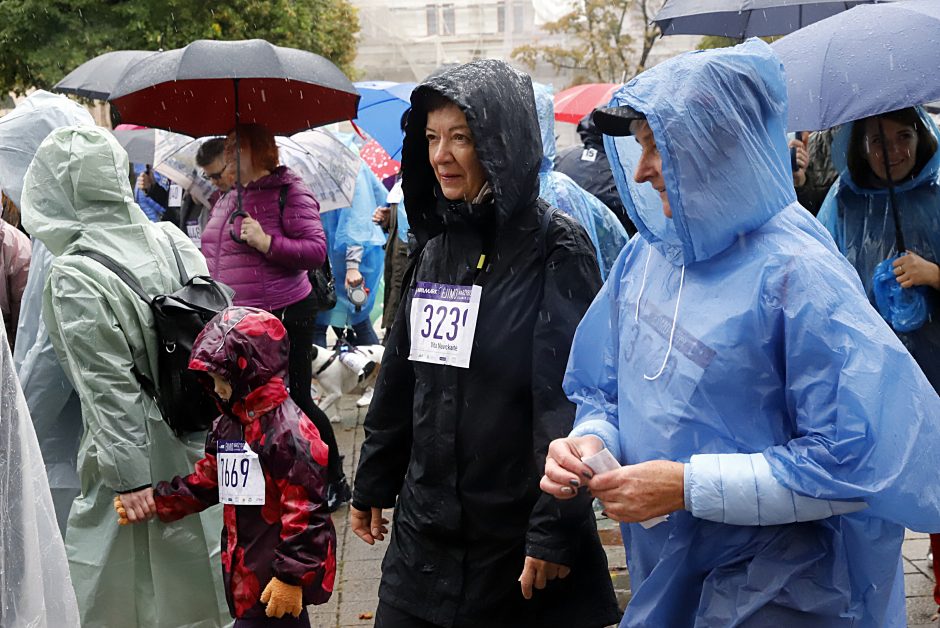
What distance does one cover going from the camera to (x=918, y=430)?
7.34 feet

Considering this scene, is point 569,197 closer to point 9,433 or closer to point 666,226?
point 666,226

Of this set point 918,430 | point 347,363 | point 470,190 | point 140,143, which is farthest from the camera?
point 140,143

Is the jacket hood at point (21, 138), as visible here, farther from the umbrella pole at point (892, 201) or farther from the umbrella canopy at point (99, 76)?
the umbrella canopy at point (99, 76)

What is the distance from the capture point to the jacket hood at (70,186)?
4145 mm

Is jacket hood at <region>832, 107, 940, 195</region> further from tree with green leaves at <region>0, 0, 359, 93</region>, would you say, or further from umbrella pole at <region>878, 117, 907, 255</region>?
tree with green leaves at <region>0, 0, 359, 93</region>

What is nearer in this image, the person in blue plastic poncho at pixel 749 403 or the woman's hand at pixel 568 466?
the person in blue plastic poncho at pixel 749 403

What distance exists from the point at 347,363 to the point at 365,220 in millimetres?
1155

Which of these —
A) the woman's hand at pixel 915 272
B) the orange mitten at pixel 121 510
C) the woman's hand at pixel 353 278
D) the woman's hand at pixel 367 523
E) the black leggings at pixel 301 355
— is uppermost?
the woman's hand at pixel 915 272

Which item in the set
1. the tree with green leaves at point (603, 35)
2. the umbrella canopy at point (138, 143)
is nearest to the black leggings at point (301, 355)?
the umbrella canopy at point (138, 143)

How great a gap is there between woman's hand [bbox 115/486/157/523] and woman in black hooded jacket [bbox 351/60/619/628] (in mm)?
1144

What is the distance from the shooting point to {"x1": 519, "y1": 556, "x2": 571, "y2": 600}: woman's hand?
294 centimetres

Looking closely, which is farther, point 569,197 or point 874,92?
point 569,197

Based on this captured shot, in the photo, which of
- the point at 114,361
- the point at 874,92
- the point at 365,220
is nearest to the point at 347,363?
the point at 365,220

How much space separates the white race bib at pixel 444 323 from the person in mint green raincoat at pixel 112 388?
1.27 m
